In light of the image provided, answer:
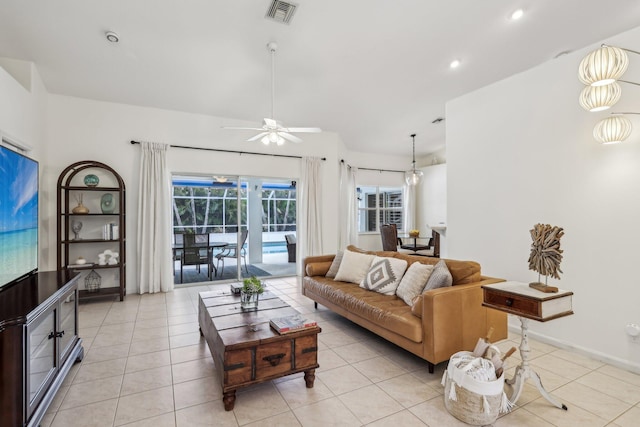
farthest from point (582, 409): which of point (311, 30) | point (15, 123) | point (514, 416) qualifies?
point (15, 123)

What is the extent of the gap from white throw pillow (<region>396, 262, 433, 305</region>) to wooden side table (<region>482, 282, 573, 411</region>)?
28.7 inches

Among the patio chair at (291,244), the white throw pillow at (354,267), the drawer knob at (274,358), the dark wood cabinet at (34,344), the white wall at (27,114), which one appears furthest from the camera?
the patio chair at (291,244)

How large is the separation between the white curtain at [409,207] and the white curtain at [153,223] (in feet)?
19.2

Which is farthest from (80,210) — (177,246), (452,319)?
(452,319)

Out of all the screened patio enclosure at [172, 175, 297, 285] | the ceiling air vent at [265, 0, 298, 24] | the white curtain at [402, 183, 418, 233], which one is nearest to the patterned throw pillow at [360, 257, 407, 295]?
the ceiling air vent at [265, 0, 298, 24]

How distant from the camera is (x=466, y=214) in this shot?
13.0 ft

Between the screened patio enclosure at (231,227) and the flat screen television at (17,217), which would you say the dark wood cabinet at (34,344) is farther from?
the screened patio enclosure at (231,227)

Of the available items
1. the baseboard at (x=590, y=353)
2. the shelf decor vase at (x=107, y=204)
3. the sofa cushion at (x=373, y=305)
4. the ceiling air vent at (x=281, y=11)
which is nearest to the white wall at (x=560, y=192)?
the baseboard at (x=590, y=353)

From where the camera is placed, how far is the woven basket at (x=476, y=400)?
190 centimetres

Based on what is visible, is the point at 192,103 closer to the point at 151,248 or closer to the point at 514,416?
the point at 151,248

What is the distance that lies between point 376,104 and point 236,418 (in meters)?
5.08

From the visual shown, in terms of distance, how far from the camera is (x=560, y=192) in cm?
306

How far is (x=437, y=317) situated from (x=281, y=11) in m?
3.24

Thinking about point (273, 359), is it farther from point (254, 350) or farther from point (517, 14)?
point (517, 14)
